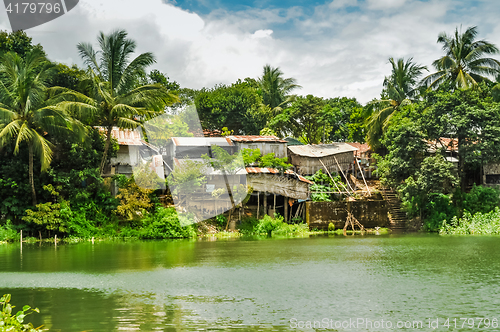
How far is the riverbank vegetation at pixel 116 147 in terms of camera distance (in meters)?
22.1

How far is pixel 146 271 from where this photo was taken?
13.1 meters

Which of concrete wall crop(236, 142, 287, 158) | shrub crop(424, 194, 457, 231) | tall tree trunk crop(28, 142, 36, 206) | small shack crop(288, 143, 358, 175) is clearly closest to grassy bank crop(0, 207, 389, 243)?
tall tree trunk crop(28, 142, 36, 206)

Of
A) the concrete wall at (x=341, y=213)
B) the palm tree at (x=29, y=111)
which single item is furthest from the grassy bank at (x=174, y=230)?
the palm tree at (x=29, y=111)

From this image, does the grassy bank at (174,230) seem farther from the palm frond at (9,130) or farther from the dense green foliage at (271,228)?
the palm frond at (9,130)

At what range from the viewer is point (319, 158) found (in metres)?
30.8

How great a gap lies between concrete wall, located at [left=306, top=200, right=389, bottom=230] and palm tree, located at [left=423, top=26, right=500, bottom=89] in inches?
340

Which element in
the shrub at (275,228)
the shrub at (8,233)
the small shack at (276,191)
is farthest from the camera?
the small shack at (276,191)

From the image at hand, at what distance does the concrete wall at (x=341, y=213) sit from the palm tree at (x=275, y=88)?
15.3 metres

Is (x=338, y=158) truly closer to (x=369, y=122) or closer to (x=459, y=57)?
(x=369, y=122)

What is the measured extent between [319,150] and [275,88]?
37.4ft

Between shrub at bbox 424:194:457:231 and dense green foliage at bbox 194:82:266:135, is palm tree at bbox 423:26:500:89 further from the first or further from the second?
dense green foliage at bbox 194:82:266:135

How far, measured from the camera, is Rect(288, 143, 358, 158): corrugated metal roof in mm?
30933

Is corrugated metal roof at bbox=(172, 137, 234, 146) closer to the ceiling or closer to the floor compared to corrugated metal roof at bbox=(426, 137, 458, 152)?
closer to the ceiling

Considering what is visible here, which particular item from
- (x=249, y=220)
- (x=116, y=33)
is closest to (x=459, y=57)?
(x=249, y=220)
